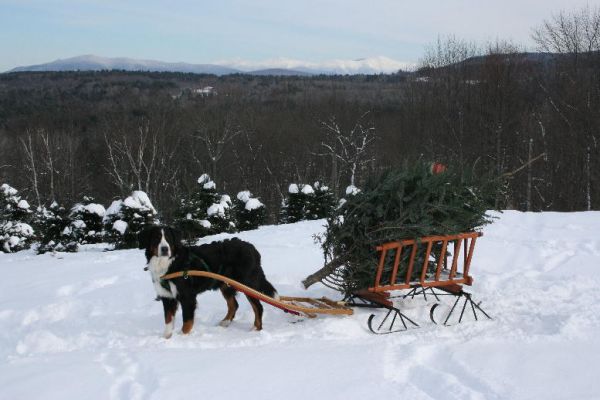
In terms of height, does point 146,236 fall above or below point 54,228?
above

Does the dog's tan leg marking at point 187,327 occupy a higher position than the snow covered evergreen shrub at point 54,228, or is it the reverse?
the dog's tan leg marking at point 187,327

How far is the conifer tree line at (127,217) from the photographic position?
14.6 m

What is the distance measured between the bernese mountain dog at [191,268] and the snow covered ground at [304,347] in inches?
11.0

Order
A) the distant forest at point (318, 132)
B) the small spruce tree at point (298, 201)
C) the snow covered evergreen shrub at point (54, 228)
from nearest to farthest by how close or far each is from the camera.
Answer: the snow covered evergreen shrub at point (54, 228), the small spruce tree at point (298, 201), the distant forest at point (318, 132)

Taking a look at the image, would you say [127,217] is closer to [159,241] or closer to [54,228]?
[54,228]

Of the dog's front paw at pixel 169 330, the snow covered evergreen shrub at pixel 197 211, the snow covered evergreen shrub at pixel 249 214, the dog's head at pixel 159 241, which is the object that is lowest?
the snow covered evergreen shrub at pixel 249 214

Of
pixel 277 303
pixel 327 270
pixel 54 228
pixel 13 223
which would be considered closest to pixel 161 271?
pixel 277 303

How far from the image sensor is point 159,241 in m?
5.50

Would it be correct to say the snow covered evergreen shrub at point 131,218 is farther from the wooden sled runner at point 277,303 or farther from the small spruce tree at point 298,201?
the wooden sled runner at point 277,303

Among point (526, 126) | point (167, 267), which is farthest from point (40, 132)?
point (167, 267)

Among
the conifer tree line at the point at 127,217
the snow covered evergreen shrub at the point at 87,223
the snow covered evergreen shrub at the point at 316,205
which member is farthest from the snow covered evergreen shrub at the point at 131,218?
the snow covered evergreen shrub at the point at 316,205

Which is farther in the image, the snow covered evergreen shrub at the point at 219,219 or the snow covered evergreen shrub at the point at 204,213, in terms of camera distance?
the snow covered evergreen shrub at the point at 219,219

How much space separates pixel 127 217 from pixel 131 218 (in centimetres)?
16

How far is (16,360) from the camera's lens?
4820mm
